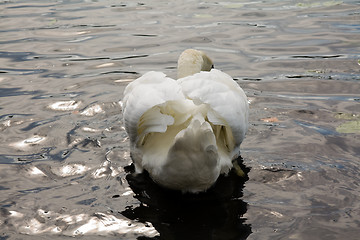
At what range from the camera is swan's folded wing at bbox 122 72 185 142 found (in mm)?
4027

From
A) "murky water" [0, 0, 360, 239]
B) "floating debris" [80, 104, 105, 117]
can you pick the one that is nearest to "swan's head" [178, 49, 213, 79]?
"murky water" [0, 0, 360, 239]

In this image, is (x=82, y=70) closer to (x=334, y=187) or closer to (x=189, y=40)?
(x=189, y=40)

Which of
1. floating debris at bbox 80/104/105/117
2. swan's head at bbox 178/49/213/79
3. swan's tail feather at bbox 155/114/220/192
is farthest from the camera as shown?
floating debris at bbox 80/104/105/117

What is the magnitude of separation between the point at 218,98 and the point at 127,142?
66.6 inches

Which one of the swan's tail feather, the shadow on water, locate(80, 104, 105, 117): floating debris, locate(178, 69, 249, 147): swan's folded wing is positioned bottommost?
the shadow on water

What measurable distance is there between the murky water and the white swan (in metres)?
0.28

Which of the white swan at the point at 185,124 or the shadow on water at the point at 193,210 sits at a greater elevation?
the white swan at the point at 185,124

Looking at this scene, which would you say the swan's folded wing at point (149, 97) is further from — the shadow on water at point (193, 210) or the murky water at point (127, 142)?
the murky water at point (127, 142)

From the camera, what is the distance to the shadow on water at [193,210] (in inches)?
153

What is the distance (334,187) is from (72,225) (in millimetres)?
1980

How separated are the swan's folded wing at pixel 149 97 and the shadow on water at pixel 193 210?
49 centimetres

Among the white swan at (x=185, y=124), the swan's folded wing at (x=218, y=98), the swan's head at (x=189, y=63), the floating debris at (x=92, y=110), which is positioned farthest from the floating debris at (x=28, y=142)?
the swan's folded wing at (x=218, y=98)

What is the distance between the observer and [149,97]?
13.3ft

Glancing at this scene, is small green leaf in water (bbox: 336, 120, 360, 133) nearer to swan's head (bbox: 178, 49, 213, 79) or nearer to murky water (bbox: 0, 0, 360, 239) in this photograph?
murky water (bbox: 0, 0, 360, 239)
